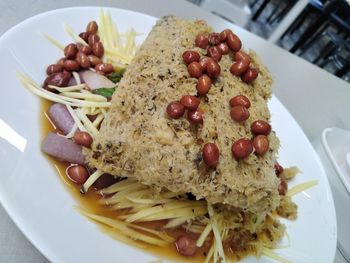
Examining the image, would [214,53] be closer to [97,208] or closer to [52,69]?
[52,69]

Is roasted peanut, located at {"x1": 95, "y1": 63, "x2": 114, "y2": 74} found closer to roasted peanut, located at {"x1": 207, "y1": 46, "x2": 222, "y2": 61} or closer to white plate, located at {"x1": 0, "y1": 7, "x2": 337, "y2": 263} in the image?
white plate, located at {"x1": 0, "y1": 7, "x2": 337, "y2": 263}

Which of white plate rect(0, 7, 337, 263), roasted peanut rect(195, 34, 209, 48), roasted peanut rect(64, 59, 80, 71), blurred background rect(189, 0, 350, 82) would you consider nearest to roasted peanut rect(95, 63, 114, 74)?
roasted peanut rect(64, 59, 80, 71)

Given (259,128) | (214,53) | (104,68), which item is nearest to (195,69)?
(214,53)

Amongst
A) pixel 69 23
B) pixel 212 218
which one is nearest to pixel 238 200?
pixel 212 218

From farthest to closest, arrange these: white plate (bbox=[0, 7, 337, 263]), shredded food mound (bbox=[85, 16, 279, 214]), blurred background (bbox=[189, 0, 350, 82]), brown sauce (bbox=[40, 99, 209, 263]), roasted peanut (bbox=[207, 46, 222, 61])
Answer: blurred background (bbox=[189, 0, 350, 82]) → roasted peanut (bbox=[207, 46, 222, 61]) → brown sauce (bbox=[40, 99, 209, 263]) → shredded food mound (bbox=[85, 16, 279, 214]) → white plate (bbox=[0, 7, 337, 263])

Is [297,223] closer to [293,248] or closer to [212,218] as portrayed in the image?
[293,248]
